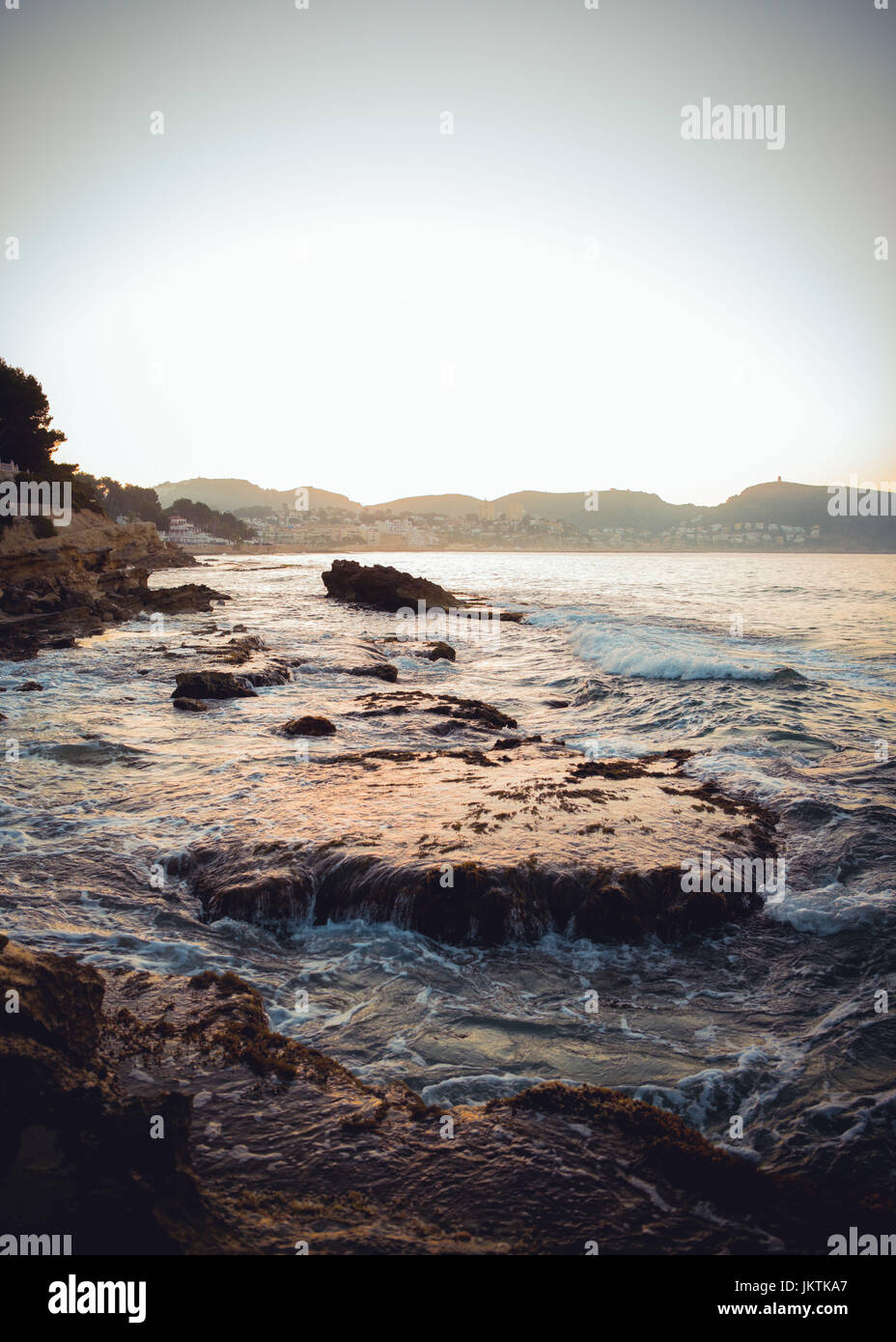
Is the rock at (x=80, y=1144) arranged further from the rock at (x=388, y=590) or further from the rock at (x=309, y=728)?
the rock at (x=388, y=590)

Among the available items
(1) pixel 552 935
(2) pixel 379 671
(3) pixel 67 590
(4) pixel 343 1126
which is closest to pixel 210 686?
(2) pixel 379 671

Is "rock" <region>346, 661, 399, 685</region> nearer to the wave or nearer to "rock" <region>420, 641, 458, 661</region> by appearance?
"rock" <region>420, 641, 458, 661</region>

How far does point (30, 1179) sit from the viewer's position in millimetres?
3096

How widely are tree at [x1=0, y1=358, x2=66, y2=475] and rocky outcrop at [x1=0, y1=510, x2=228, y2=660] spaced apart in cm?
534

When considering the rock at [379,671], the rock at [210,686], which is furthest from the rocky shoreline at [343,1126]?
the rock at [379,671]

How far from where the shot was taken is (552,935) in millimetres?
6121

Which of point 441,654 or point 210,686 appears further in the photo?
point 441,654

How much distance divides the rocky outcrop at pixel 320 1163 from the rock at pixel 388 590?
33501mm

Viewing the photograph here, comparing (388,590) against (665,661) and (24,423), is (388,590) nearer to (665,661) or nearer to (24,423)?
(665,661)

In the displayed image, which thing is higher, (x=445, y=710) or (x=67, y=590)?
(x=67, y=590)

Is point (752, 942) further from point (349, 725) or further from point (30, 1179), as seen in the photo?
point (349, 725)

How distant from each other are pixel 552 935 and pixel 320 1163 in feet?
9.87

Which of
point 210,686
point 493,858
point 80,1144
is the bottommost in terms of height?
point 80,1144
